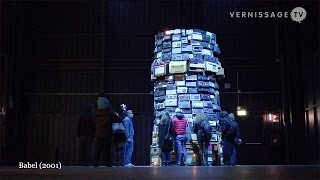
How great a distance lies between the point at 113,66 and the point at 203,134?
950 cm

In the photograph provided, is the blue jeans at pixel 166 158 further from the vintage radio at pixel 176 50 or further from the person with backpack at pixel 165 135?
the vintage radio at pixel 176 50

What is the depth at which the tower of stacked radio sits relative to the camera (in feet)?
47.0

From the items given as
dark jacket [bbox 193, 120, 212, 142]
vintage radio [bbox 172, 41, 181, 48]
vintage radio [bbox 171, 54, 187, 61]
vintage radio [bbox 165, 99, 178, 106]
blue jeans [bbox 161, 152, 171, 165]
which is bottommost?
blue jeans [bbox 161, 152, 171, 165]

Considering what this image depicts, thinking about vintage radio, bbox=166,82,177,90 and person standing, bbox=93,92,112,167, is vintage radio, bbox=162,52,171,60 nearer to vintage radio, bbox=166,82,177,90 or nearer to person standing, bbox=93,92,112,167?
vintage radio, bbox=166,82,177,90

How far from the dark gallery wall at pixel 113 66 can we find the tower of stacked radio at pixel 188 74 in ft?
19.7

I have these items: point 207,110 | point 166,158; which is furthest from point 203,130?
point 207,110

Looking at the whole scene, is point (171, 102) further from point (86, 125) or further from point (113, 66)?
point (113, 66)

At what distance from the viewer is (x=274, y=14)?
69.1ft

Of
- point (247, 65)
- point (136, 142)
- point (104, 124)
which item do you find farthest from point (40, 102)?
point (104, 124)

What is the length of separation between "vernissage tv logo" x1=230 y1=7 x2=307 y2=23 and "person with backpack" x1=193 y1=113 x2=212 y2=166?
25.9 ft

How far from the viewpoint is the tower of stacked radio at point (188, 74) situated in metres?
14.3

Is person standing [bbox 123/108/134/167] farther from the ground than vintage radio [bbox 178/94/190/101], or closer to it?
closer to it

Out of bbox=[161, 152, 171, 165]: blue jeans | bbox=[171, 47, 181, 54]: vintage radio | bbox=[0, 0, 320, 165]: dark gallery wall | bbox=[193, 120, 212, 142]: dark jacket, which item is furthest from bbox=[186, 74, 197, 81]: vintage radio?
bbox=[0, 0, 320, 165]: dark gallery wall

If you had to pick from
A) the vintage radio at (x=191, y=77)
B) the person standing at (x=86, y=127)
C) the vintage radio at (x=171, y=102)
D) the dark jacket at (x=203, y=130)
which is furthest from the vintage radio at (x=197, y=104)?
the person standing at (x=86, y=127)
